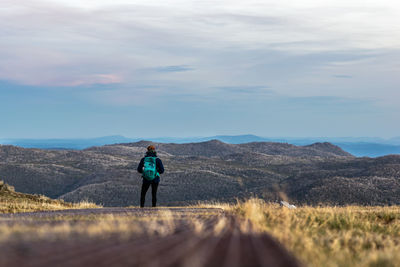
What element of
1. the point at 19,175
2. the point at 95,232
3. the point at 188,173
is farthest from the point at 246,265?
the point at 19,175

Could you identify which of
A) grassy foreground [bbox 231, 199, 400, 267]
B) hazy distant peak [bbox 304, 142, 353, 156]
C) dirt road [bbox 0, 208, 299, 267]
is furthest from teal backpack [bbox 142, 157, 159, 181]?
hazy distant peak [bbox 304, 142, 353, 156]

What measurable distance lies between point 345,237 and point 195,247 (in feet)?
13.7

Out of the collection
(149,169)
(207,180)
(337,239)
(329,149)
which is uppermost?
(149,169)

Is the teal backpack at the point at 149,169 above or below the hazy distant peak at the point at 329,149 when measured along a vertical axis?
above

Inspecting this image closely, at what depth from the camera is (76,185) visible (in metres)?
79.8

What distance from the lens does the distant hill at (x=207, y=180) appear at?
56219 mm

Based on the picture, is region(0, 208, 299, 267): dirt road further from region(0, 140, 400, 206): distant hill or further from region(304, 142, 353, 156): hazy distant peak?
region(304, 142, 353, 156): hazy distant peak

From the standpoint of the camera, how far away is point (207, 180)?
78.0 metres

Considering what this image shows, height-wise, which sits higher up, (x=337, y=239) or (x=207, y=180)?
(x=337, y=239)

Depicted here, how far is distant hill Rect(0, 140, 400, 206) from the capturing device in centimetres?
5622

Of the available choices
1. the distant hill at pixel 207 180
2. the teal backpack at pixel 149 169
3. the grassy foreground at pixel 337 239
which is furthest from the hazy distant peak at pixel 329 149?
the grassy foreground at pixel 337 239

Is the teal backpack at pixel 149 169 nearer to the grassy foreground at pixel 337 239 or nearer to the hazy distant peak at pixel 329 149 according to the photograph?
the grassy foreground at pixel 337 239

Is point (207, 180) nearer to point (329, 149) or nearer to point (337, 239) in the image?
point (337, 239)

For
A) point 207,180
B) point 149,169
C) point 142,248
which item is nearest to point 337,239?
point 142,248
